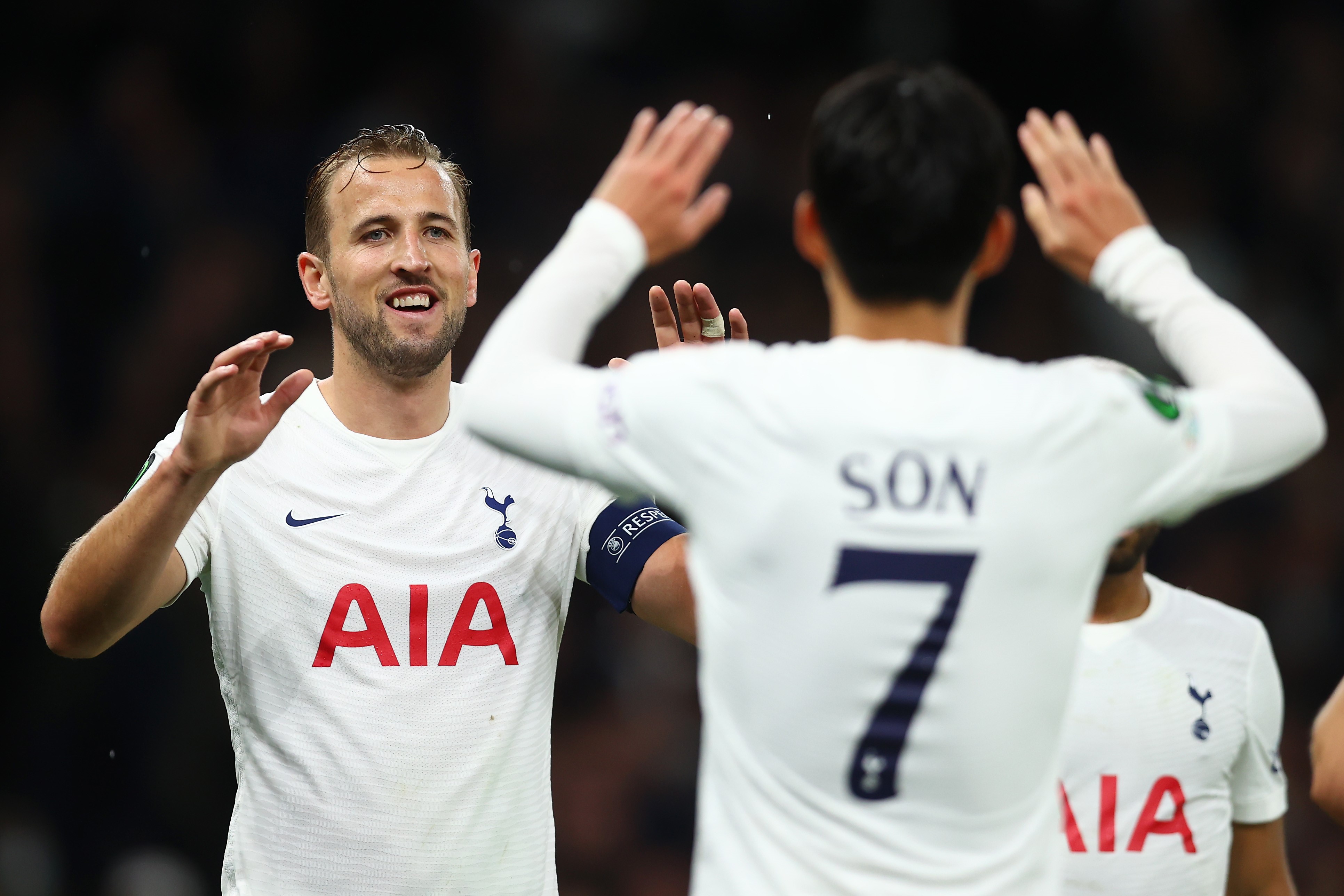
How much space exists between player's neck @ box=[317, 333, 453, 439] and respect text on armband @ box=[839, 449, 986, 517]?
1.92 meters

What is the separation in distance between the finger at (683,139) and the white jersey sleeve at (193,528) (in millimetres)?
1516

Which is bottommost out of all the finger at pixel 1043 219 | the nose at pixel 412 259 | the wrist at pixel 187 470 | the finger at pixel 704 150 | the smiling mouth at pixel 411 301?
the wrist at pixel 187 470

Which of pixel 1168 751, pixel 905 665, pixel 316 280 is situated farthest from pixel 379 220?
pixel 1168 751

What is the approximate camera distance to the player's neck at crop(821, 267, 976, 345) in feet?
5.99

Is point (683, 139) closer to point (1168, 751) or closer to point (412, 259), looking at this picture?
point (412, 259)

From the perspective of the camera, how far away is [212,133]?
678 centimetres

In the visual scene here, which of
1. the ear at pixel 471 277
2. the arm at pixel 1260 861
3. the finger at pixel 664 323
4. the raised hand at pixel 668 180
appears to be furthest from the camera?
the ear at pixel 471 277

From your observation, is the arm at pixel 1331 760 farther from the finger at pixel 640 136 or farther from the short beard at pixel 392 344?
the short beard at pixel 392 344

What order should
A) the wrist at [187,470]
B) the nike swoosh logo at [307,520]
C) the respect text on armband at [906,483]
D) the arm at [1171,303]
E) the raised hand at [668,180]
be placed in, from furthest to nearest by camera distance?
the nike swoosh logo at [307,520], the wrist at [187,470], the raised hand at [668,180], the arm at [1171,303], the respect text on armband at [906,483]

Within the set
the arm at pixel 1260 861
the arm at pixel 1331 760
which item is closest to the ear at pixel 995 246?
the arm at pixel 1331 760

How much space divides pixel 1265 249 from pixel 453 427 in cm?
543

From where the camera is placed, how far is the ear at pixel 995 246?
1.87 metres

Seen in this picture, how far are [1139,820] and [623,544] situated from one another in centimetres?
137

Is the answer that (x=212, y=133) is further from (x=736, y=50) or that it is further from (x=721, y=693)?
(x=721, y=693)
